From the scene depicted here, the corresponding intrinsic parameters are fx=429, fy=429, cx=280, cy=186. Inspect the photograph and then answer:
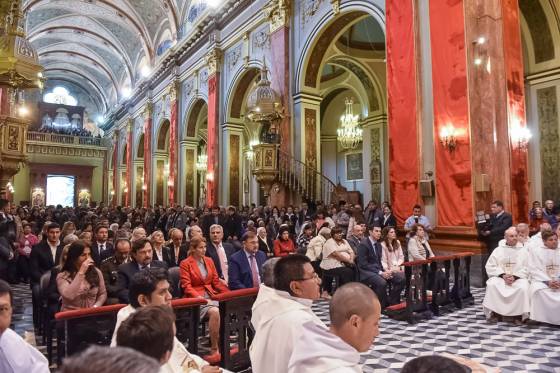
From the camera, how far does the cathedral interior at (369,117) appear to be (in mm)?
6285

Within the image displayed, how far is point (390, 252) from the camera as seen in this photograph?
22.1 ft

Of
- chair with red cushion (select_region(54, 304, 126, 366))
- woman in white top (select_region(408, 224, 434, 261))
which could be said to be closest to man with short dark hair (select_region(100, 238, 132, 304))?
chair with red cushion (select_region(54, 304, 126, 366))

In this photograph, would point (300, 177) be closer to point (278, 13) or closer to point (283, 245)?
point (283, 245)

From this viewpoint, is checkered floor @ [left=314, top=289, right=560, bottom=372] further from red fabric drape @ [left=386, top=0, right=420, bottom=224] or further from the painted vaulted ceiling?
the painted vaulted ceiling

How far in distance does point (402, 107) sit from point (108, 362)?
8925 mm

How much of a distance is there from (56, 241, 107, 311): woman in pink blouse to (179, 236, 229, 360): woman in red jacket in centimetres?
93

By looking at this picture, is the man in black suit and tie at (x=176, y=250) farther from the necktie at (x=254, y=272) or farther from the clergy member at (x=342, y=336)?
the clergy member at (x=342, y=336)

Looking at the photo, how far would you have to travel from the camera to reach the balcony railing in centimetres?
3106

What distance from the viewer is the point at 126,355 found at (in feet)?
2.90

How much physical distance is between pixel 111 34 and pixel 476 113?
26.1 metres

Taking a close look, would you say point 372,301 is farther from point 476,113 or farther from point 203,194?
point 203,194

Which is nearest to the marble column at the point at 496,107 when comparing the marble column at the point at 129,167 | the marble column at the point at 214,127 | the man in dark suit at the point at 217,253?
the man in dark suit at the point at 217,253

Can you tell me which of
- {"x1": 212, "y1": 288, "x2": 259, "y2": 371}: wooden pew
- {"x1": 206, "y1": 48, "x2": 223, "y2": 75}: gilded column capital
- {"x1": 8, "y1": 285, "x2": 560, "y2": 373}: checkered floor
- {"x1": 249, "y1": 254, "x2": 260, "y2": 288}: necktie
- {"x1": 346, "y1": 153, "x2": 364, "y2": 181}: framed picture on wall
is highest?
{"x1": 206, "y1": 48, "x2": 223, "y2": 75}: gilded column capital

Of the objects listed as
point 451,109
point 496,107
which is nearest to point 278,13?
point 451,109
